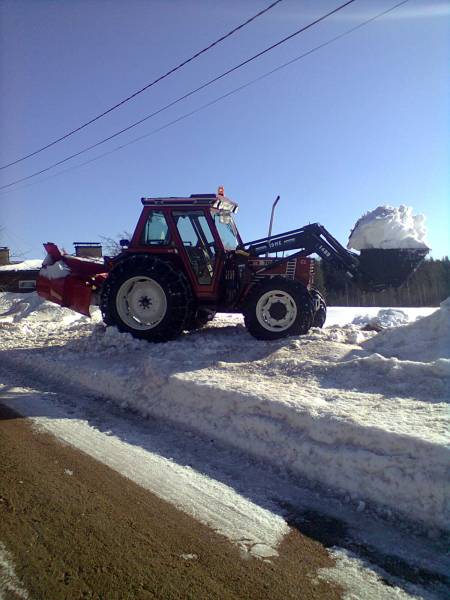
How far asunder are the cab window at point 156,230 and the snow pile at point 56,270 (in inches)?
72.1

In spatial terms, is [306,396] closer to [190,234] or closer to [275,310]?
[275,310]

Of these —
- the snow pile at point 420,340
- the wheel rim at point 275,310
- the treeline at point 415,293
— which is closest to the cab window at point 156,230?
the wheel rim at point 275,310

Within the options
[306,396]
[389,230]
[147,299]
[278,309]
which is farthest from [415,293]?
[306,396]

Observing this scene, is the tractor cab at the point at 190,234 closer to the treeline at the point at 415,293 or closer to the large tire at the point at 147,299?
the large tire at the point at 147,299

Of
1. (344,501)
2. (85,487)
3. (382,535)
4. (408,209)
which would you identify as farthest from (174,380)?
(408,209)

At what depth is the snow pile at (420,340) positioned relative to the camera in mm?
6043

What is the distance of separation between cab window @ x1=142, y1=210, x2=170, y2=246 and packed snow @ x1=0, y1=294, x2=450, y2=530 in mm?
1700

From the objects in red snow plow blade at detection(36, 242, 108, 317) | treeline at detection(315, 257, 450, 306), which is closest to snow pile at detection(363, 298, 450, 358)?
red snow plow blade at detection(36, 242, 108, 317)

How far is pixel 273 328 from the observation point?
7594 millimetres

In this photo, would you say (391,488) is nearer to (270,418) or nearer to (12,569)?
(270,418)

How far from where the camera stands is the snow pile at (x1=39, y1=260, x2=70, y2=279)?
30.0 feet

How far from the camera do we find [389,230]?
24.7ft

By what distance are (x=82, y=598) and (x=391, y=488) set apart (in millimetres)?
2120

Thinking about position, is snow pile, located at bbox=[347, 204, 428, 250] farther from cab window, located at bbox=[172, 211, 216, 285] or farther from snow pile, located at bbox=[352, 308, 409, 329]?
snow pile, located at bbox=[352, 308, 409, 329]
